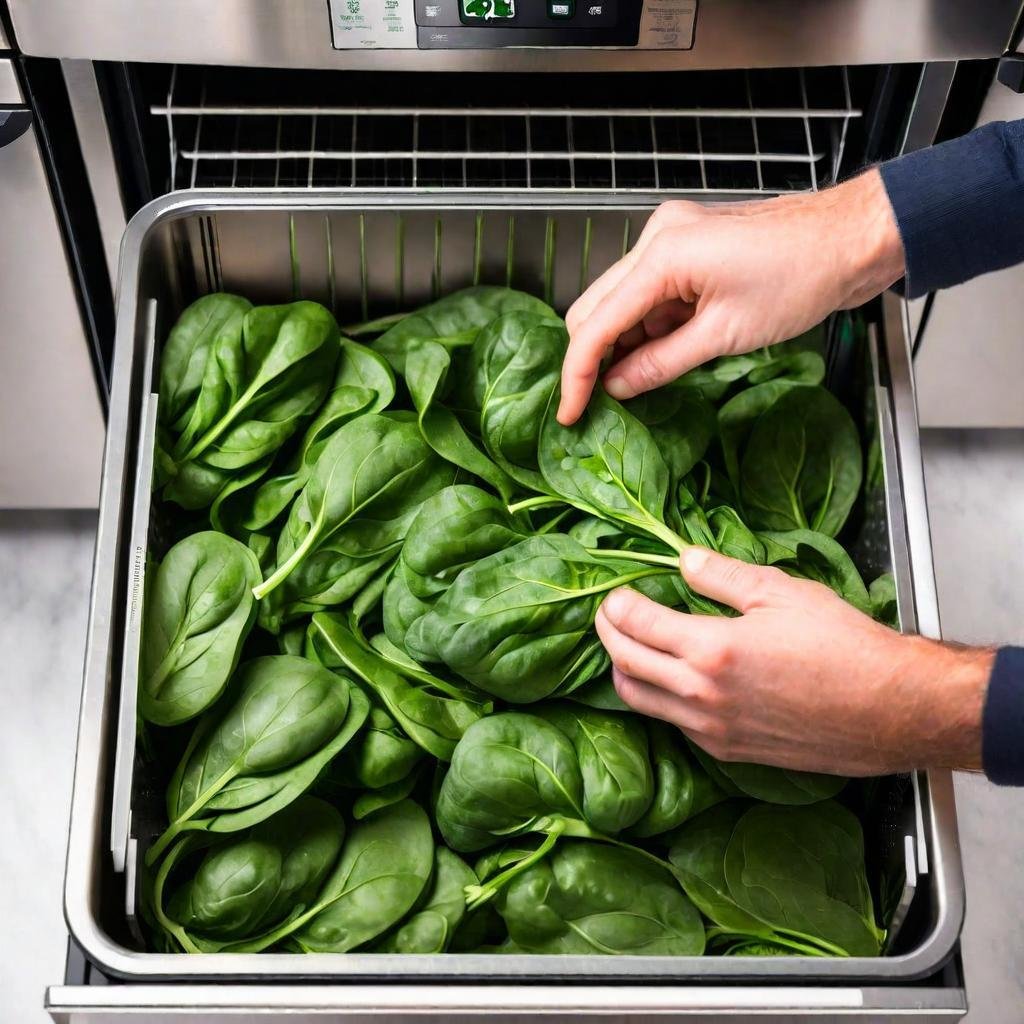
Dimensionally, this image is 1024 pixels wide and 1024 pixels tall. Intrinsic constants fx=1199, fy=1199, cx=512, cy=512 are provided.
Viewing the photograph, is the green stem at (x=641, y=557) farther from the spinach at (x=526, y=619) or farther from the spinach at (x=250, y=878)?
the spinach at (x=250, y=878)

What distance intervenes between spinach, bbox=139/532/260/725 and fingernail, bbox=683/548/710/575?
32 cm

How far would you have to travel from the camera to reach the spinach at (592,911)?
81 centimetres

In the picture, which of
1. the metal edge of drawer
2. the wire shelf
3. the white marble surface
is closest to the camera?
the metal edge of drawer

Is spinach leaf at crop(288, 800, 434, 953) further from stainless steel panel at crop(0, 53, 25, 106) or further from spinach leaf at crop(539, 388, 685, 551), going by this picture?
stainless steel panel at crop(0, 53, 25, 106)

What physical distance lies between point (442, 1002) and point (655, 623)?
266 mm

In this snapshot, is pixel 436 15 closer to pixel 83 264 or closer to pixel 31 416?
pixel 83 264

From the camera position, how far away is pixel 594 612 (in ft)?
2.71

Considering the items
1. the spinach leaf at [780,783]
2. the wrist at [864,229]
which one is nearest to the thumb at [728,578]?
the spinach leaf at [780,783]

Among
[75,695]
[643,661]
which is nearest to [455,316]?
[643,661]

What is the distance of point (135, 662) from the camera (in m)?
0.82

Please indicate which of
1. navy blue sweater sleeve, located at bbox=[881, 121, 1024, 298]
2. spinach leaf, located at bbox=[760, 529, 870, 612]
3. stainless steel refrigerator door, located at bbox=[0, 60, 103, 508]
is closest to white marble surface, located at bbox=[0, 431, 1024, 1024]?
stainless steel refrigerator door, located at bbox=[0, 60, 103, 508]

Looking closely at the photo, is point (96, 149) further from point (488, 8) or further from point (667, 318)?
point (667, 318)

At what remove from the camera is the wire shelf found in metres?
1.06

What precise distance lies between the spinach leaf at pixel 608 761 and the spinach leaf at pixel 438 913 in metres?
0.11
